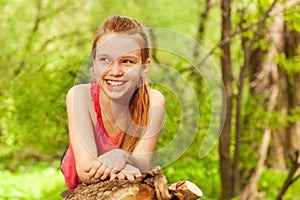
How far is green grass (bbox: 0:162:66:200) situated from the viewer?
7203 mm

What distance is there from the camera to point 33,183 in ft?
28.9

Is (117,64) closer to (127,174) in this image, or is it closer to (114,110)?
(114,110)

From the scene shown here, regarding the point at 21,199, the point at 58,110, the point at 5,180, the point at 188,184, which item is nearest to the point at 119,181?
the point at 188,184

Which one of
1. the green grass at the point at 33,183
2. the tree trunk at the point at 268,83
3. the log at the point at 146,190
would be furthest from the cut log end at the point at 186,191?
the tree trunk at the point at 268,83

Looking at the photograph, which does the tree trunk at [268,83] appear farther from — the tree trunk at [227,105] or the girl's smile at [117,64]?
the girl's smile at [117,64]

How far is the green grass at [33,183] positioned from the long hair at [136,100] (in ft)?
12.7

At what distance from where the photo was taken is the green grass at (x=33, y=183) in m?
7.20

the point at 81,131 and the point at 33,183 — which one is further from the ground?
the point at 33,183

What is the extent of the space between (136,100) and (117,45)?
1.02 ft

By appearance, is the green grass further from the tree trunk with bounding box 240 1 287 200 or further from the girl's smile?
the girl's smile

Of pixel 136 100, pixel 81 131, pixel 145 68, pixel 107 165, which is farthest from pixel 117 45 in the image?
pixel 107 165

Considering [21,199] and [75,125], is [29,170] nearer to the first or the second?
[21,199]

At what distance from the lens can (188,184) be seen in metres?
2.82

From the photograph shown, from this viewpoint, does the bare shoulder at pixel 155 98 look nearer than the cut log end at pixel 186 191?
No
